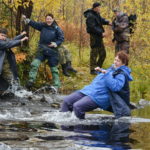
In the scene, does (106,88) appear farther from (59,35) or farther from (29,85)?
(59,35)

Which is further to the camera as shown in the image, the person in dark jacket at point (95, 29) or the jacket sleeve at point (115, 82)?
the person in dark jacket at point (95, 29)

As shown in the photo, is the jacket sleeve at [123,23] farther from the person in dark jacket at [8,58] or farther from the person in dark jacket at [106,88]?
the person in dark jacket at [106,88]

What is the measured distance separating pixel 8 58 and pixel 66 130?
479 cm

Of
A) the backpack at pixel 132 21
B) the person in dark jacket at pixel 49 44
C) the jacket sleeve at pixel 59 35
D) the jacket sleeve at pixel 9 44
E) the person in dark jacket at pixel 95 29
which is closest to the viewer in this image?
the jacket sleeve at pixel 9 44

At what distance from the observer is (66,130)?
6.72m

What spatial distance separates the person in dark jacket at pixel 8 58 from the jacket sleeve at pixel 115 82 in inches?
146

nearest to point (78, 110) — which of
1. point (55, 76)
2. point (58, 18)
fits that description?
point (55, 76)

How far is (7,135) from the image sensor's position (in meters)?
5.98

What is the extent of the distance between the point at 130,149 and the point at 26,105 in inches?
204

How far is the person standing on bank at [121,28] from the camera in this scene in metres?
13.6

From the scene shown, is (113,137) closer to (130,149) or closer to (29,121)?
(130,149)

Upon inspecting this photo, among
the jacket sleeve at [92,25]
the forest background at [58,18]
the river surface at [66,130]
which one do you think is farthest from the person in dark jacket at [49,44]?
the river surface at [66,130]

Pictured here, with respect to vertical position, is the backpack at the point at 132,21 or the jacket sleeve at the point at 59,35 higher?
the backpack at the point at 132,21

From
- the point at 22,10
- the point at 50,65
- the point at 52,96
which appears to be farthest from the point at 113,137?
the point at 22,10
